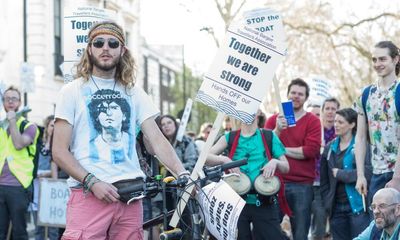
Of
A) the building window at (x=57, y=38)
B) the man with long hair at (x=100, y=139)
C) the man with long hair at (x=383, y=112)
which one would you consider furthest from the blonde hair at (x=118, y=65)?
the building window at (x=57, y=38)

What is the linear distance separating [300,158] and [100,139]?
15.3 feet

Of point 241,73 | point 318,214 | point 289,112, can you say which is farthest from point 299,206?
point 241,73

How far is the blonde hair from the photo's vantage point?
5.51m

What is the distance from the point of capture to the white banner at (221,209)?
5.55 meters

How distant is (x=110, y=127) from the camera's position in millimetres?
5398

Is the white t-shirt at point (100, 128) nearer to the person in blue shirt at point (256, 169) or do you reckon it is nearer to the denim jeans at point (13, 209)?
the person in blue shirt at point (256, 169)

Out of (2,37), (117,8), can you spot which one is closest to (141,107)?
(2,37)

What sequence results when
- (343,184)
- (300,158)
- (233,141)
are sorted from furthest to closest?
(300,158), (343,184), (233,141)

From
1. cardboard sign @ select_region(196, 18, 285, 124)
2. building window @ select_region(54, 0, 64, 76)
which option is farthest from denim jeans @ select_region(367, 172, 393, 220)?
building window @ select_region(54, 0, 64, 76)

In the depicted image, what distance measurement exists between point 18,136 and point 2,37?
17487 millimetres

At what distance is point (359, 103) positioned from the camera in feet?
25.5

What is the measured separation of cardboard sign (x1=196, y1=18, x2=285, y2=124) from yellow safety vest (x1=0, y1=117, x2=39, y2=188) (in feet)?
11.0

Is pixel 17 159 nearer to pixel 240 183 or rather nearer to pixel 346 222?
pixel 240 183

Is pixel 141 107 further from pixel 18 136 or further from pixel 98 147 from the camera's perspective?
pixel 18 136
